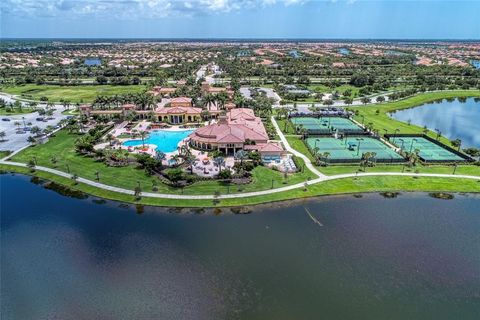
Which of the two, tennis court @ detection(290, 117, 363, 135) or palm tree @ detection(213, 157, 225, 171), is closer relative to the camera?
palm tree @ detection(213, 157, 225, 171)

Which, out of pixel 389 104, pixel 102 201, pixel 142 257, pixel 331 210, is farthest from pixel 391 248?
pixel 389 104

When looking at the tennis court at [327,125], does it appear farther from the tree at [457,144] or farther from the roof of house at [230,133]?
the tree at [457,144]

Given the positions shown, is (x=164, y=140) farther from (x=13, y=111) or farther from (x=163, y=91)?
(x=13, y=111)

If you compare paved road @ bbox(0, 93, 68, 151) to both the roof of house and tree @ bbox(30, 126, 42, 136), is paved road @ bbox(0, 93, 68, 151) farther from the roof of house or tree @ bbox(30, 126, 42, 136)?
the roof of house

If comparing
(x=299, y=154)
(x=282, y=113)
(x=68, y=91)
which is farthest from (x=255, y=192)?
(x=68, y=91)

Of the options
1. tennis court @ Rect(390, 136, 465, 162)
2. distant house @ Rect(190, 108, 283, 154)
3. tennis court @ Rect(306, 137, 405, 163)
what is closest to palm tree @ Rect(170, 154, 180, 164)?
distant house @ Rect(190, 108, 283, 154)

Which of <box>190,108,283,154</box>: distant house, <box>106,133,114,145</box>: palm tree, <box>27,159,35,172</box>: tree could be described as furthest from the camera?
<box>106,133,114,145</box>: palm tree

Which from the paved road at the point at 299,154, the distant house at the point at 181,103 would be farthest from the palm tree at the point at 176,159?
the distant house at the point at 181,103
